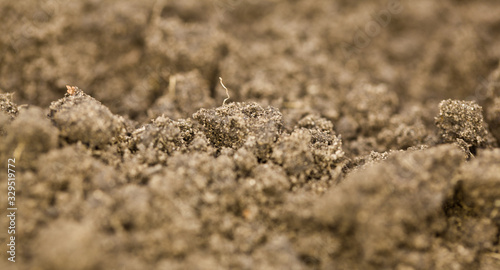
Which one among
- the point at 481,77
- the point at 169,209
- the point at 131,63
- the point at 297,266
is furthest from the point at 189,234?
the point at 481,77

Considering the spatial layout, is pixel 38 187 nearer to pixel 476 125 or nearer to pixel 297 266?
pixel 297 266

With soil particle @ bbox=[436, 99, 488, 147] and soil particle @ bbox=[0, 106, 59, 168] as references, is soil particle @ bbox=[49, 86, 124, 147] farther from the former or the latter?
soil particle @ bbox=[436, 99, 488, 147]

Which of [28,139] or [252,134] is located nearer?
[28,139]

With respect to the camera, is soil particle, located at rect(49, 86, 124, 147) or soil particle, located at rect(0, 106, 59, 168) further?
soil particle, located at rect(49, 86, 124, 147)

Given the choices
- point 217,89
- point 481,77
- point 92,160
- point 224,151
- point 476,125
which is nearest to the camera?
point 92,160

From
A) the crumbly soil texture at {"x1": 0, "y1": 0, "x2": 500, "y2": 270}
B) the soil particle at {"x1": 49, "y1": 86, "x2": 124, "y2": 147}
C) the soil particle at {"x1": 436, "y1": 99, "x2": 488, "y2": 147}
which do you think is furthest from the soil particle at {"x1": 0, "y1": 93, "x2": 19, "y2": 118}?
the soil particle at {"x1": 436, "y1": 99, "x2": 488, "y2": 147}

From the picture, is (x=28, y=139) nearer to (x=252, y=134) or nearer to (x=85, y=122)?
(x=85, y=122)

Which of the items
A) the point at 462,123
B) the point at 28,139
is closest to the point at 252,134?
the point at 28,139

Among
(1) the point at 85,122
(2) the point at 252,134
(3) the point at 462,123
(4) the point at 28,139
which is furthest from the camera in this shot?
(3) the point at 462,123
